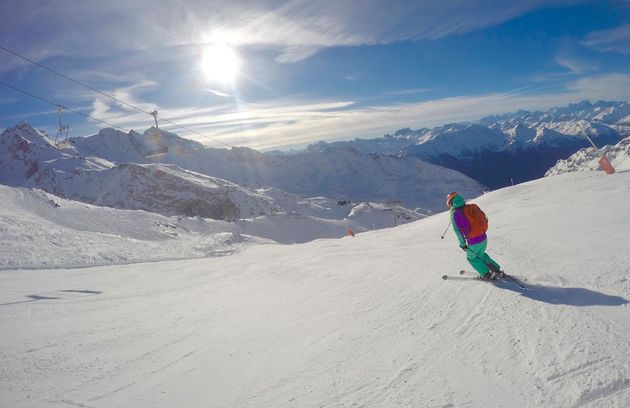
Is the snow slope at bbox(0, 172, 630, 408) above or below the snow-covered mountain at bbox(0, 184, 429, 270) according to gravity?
below

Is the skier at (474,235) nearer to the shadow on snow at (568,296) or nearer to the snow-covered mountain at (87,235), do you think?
the shadow on snow at (568,296)

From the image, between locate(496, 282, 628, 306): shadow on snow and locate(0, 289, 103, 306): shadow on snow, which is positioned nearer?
locate(496, 282, 628, 306): shadow on snow

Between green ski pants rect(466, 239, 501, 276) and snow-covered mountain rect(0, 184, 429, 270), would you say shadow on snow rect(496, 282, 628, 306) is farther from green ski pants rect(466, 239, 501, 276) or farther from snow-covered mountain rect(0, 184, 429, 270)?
snow-covered mountain rect(0, 184, 429, 270)

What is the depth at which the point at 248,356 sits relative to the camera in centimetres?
562

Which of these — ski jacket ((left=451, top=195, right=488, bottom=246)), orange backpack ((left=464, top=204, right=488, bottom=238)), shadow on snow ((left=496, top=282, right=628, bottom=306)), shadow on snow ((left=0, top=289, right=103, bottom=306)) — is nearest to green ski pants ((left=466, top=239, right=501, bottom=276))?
ski jacket ((left=451, top=195, right=488, bottom=246))

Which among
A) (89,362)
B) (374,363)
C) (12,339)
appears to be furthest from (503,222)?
(12,339)

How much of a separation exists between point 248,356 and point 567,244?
807cm

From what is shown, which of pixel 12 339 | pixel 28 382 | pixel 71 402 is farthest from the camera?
pixel 12 339

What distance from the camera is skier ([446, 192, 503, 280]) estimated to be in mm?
7742

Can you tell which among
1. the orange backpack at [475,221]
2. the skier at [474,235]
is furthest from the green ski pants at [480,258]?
the orange backpack at [475,221]

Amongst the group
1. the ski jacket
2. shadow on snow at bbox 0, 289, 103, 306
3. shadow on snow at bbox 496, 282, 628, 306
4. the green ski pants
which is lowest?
shadow on snow at bbox 496, 282, 628, 306

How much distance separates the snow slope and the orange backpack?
1044mm

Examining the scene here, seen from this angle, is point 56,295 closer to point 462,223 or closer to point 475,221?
point 462,223

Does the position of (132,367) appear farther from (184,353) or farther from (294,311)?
(294,311)
